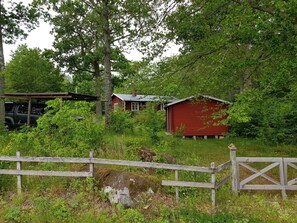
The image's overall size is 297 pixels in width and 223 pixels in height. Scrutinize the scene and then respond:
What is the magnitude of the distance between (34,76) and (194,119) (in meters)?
14.7

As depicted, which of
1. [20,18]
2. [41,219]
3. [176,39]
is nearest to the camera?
[41,219]

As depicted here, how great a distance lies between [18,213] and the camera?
5129 millimetres

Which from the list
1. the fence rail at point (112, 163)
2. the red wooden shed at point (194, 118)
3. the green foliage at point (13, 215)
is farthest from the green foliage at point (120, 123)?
the green foliage at point (13, 215)

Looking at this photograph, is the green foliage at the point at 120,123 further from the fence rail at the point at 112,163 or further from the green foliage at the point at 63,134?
the fence rail at the point at 112,163

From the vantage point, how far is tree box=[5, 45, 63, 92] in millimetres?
22297

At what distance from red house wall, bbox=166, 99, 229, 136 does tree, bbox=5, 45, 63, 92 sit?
11704 millimetres

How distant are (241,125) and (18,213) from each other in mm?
13299

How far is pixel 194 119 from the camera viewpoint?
1645cm

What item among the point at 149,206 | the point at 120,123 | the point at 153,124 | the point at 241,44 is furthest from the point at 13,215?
the point at 120,123

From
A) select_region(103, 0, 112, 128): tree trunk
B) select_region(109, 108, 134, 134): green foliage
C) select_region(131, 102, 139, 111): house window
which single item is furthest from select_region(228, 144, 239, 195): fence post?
select_region(131, 102, 139, 111): house window

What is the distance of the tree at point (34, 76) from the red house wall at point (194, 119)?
1170 cm

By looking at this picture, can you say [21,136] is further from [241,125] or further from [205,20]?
[241,125]

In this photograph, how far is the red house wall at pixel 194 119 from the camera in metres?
16.2

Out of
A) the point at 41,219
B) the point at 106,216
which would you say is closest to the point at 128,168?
the point at 106,216
